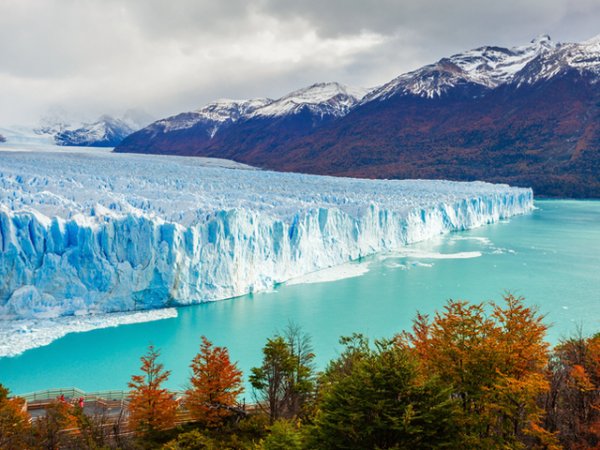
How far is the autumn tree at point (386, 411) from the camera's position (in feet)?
13.3

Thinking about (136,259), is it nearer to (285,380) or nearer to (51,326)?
(51,326)

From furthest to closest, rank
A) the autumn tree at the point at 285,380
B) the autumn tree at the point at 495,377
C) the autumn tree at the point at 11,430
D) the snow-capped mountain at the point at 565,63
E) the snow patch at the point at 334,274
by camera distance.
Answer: the snow-capped mountain at the point at 565,63 → the snow patch at the point at 334,274 → the autumn tree at the point at 285,380 → the autumn tree at the point at 11,430 → the autumn tree at the point at 495,377

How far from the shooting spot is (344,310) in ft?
52.5

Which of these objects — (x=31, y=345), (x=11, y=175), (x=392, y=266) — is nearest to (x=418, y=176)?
(x=392, y=266)

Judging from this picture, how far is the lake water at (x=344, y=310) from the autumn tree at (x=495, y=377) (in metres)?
6.12

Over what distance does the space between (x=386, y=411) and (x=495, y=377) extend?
185cm

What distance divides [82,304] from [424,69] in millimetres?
106566

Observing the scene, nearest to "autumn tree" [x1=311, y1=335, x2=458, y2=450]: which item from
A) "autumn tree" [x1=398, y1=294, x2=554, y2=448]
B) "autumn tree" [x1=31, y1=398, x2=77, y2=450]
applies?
"autumn tree" [x1=398, y1=294, x2=554, y2=448]

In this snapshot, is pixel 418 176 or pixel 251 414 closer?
pixel 251 414

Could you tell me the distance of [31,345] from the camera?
12.1 m

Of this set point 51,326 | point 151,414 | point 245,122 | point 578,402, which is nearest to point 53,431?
point 151,414

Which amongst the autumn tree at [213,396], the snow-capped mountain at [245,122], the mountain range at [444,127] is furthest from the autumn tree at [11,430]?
the snow-capped mountain at [245,122]

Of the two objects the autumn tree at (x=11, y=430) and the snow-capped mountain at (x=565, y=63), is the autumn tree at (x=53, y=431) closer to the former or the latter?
the autumn tree at (x=11, y=430)

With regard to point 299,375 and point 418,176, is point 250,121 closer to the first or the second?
point 418,176
